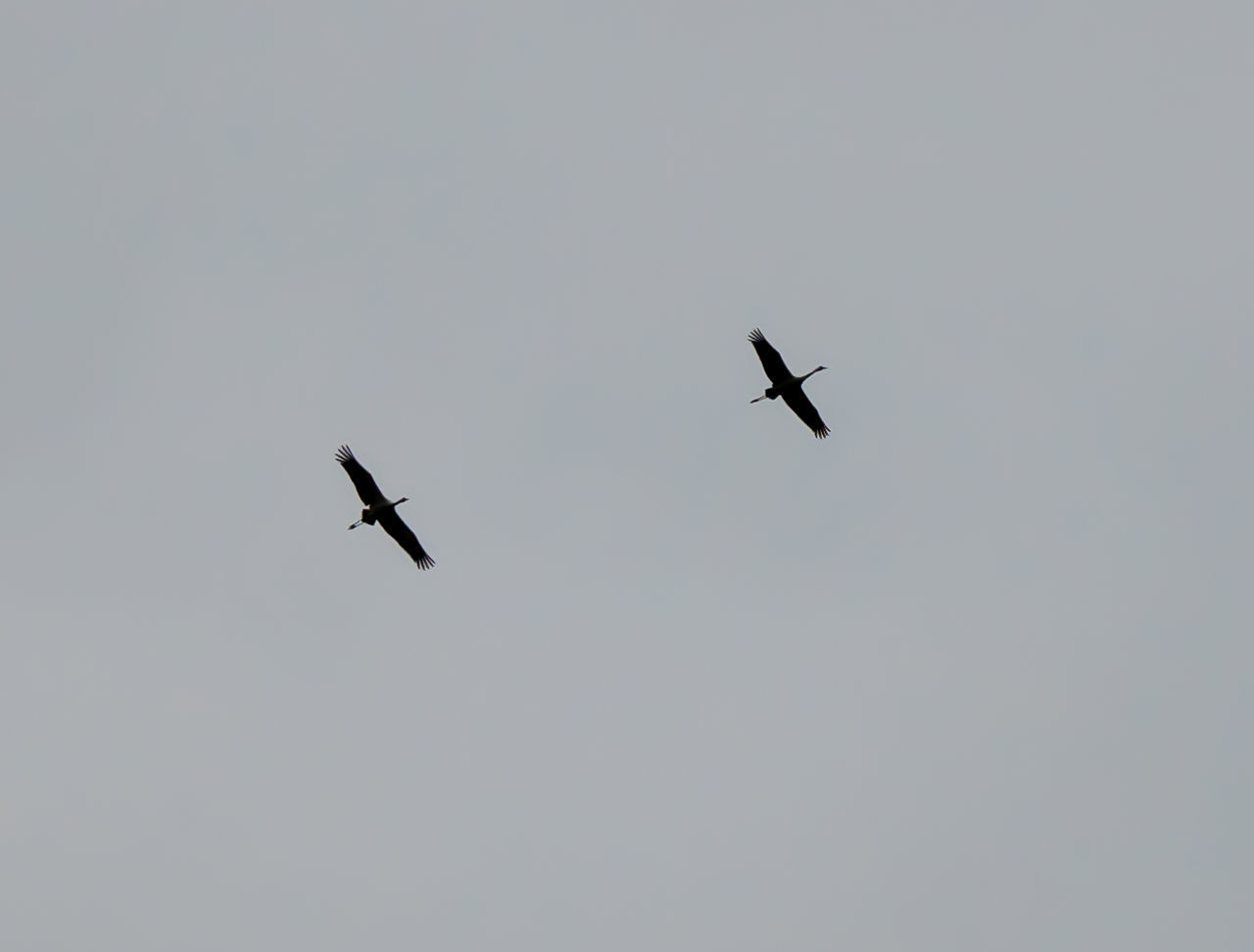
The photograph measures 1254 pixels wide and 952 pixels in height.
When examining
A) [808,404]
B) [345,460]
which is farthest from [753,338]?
[345,460]

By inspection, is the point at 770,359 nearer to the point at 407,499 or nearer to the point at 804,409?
the point at 804,409

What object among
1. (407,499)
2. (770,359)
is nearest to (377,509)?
(407,499)

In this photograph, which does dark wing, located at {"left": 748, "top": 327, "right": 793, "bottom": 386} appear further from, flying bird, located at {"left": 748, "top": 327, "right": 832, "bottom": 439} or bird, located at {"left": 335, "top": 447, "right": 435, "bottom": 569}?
bird, located at {"left": 335, "top": 447, "right": 435, "bottom": 569}

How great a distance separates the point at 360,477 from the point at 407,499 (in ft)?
6.16

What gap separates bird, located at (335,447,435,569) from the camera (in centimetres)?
6731

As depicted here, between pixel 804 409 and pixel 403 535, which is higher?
pixel 403 535

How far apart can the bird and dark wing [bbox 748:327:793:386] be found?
35.6 ft

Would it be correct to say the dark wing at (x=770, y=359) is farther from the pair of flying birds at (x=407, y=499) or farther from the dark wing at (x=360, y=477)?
the dark wing at (x=360, y=477)

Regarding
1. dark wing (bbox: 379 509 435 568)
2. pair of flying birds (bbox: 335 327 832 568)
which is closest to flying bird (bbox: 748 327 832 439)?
pair of flying birds (bbox: 335 327 832 568)

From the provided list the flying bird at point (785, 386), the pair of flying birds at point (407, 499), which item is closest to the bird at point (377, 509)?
the pair of flying birds at point (407, 499)

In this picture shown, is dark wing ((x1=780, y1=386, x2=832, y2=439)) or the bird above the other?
the bird

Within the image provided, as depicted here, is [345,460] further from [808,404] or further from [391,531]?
[808,404]

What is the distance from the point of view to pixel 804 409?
70.3 m

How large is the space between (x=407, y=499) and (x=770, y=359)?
11.0 meters
